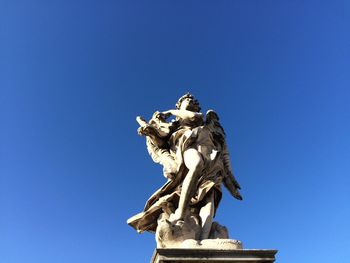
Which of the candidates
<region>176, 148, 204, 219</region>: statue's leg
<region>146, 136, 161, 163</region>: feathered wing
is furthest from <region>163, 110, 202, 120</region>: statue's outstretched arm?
<region>176, 148, 204, 219</region>: statue's leg

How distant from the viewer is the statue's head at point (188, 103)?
7669mm

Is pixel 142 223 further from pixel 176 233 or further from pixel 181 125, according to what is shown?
pixel 181 125

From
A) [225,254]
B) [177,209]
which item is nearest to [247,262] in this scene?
[225,254]

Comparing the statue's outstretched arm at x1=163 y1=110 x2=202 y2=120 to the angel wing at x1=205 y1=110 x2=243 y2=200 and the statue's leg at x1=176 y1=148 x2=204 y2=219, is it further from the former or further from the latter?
the statue's leg at x1=176 y1=148 x2=204 y2=219

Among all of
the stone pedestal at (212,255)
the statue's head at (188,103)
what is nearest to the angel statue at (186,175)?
the statue's head at (188,103)

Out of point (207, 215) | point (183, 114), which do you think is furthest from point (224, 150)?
point (207, 215)

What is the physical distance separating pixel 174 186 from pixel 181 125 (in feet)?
4.00

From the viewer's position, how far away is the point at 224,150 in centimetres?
742

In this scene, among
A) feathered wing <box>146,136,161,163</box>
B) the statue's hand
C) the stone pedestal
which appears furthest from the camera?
the statue's hand

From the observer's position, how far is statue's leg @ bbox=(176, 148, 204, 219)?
20.4 ft

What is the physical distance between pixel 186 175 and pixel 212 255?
1.75 m

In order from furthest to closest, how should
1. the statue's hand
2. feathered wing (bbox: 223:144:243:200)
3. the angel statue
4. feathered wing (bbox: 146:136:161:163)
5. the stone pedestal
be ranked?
the statue's hand → feathered wing (bbox: 146:136:161:163) → feathered wing (bbox: 223:144:243:200) → the angel statue → the stone pedestal

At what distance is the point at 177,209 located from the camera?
6320mm

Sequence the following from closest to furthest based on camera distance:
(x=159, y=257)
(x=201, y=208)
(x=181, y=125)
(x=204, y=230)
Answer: (x=159, y=257) < (x=204, y=230) < (x=201, y=208) < (x=181, y=125)
